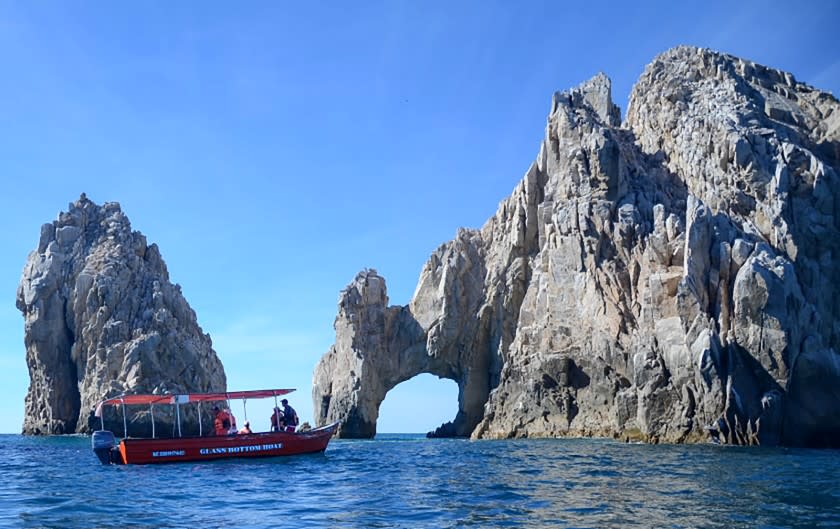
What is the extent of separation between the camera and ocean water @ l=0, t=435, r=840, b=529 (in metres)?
17.6

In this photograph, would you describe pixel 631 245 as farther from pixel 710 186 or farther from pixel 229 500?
pixel 229 500

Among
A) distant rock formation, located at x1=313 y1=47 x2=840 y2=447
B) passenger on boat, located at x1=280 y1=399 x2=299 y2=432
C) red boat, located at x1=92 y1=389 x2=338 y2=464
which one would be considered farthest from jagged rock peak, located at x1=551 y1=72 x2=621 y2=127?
red boat, located at x1=92 y1=389 x2=338 y2=464

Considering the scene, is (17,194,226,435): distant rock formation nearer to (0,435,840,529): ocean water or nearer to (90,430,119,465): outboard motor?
(90,430,119,465): outboard motor

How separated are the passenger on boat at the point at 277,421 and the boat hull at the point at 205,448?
3.78 feet

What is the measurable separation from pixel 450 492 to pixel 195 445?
1794 centimetres

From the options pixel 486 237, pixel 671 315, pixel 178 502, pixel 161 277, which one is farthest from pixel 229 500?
pixel 161 277

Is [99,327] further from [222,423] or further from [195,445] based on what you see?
[195,445]

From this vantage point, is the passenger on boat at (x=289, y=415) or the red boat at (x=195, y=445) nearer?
the red boat at (x=195, y=445)

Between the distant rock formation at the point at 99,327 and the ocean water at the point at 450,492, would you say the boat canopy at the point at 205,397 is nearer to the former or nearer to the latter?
the ocean water at the point at 450,492

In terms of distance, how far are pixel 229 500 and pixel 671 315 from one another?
34.9 metres

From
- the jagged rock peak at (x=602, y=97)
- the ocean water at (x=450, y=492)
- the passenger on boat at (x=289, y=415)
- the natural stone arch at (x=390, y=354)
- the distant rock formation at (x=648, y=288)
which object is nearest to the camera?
the ocean water at (x=450, y=492)

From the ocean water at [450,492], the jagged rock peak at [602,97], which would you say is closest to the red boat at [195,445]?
the ocean water at [450,492]

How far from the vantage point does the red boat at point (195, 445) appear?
3619cm

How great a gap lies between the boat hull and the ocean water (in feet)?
2.39
